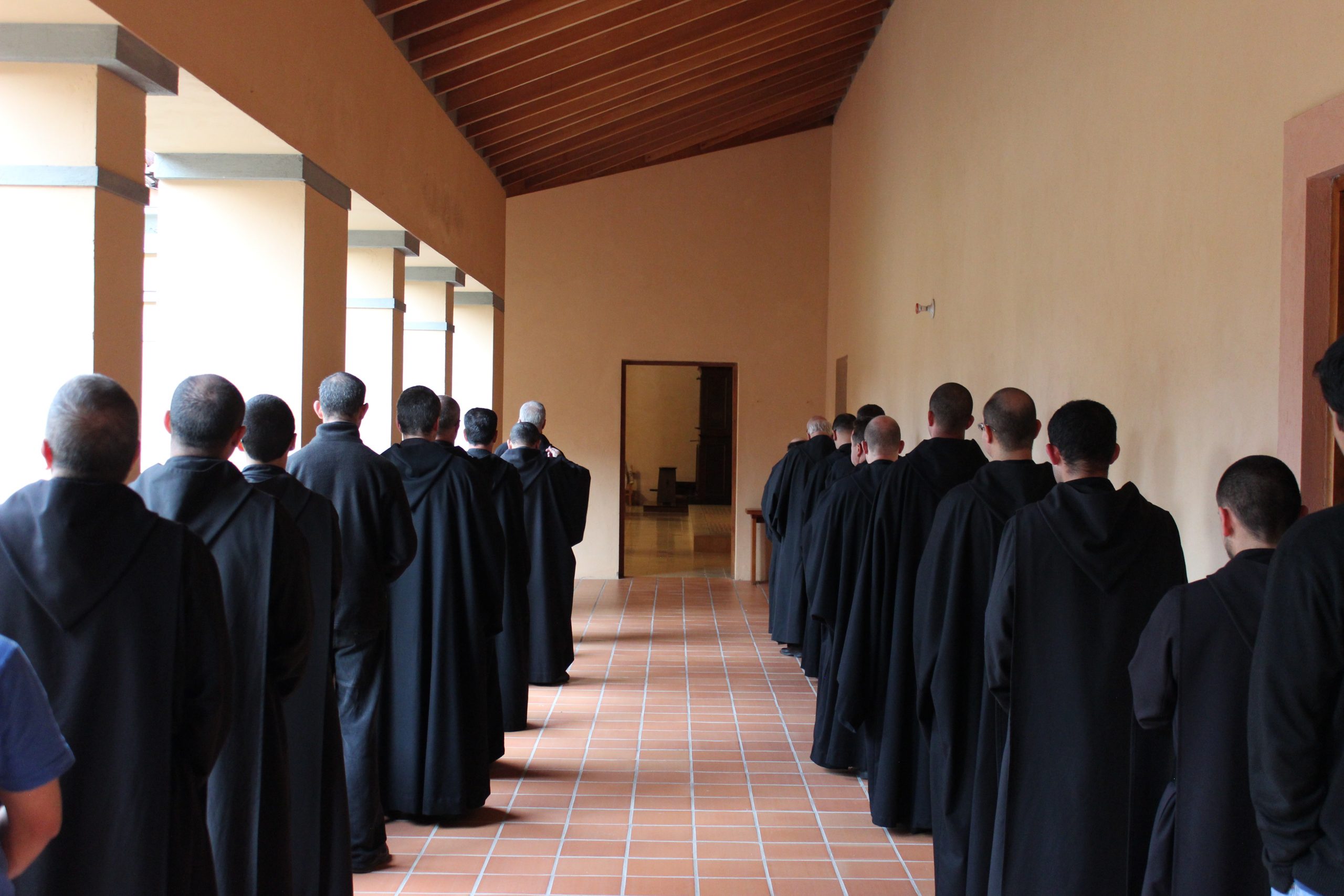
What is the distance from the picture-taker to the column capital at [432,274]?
797cm

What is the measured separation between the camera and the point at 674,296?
1218cm

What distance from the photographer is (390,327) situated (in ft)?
21.7

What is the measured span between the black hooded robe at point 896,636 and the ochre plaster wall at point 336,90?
2876 mm

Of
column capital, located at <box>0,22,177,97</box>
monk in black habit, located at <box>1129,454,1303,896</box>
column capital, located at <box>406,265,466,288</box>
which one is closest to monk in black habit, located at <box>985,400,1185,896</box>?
monk in black habit, located at <box>1129,454,1303,896</box>

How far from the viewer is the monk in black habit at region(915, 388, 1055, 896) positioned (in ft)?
11.4

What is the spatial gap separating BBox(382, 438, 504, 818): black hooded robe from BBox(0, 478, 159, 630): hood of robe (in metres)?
2.34

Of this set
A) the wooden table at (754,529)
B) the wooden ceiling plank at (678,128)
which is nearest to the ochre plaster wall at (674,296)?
the wooden table at (754,529)

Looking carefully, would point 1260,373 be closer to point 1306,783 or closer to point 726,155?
point 1306,783

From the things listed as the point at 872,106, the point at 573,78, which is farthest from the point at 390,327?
the point at 872,106

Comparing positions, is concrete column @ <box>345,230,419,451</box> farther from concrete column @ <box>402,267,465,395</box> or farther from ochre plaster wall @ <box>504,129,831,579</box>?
ochre plaster wall @ <box>504,129,831,579</box>

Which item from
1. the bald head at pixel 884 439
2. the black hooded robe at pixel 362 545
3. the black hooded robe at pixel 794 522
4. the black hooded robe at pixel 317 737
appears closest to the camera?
the black hooded robe at pixel 317 737

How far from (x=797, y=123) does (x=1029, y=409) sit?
9.28 meters

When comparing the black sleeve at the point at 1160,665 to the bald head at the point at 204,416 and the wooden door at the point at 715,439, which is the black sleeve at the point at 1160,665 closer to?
the bald head at the point at 204,416

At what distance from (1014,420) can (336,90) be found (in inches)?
134
